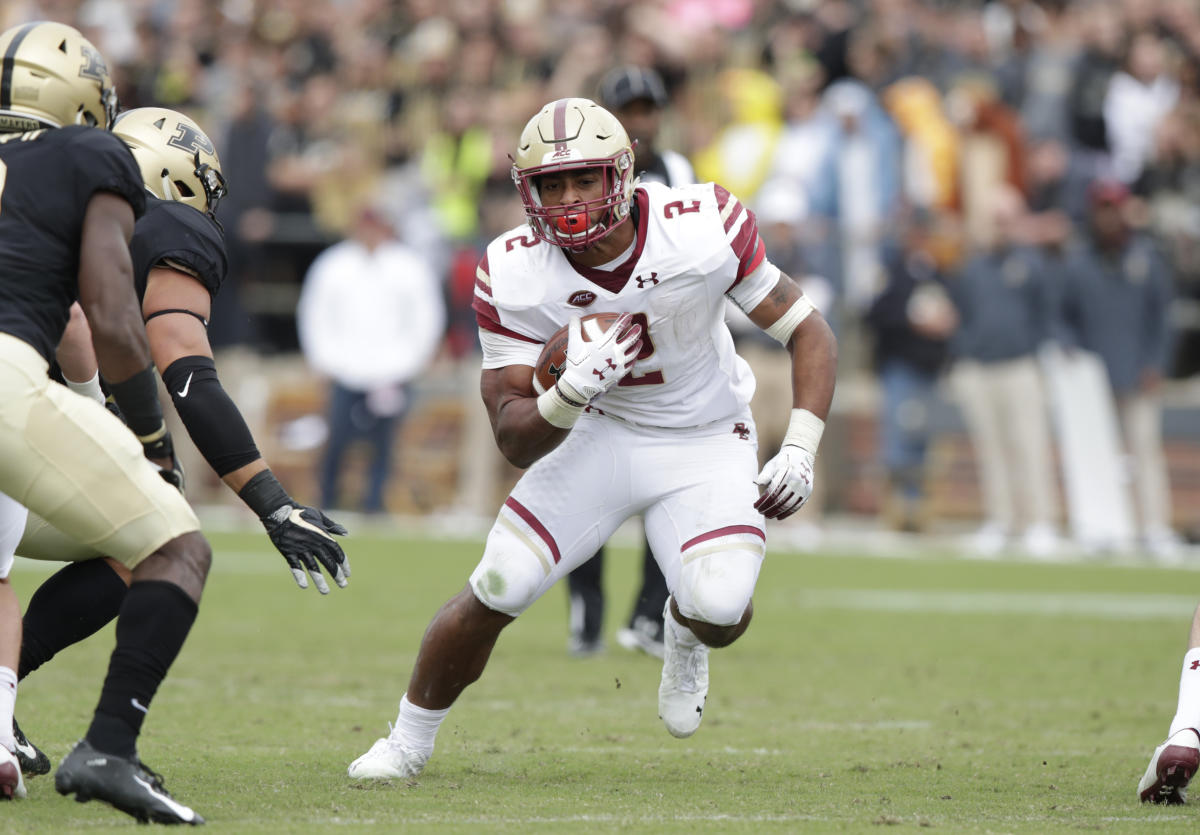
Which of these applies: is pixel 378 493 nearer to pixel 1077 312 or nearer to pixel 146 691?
pixel 1077 312

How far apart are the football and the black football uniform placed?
1.23 m

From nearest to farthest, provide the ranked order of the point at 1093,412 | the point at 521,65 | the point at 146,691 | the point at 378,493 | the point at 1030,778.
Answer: the point at 146,691
the point at 1030,778
the point at 1093,412
the point at 378,493
the point at 521,65

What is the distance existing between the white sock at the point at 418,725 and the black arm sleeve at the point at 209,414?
0.87 meters

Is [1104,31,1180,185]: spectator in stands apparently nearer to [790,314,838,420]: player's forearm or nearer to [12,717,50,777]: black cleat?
[790,314,838,420]: player's forearm

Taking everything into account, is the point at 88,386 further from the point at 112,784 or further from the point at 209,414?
the point at 112,784

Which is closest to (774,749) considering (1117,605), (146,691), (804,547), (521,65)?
(146,691)

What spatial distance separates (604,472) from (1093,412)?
8720 mm

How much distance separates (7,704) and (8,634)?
210 millimetres

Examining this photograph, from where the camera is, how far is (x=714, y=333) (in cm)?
530

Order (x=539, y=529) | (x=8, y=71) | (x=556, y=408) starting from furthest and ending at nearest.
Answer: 1. (x=539, y=529)
2. (x=556, y=408)
3. (x=8, y=71)

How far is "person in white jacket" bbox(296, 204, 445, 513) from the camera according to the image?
1397 centimetres

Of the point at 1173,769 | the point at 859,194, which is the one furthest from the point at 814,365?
the point at 859,194

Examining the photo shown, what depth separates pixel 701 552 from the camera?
509 centimetres

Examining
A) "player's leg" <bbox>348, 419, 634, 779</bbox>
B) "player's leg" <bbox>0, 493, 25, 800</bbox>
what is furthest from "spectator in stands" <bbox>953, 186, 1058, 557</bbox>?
"player's leg" <bbox>0, 493, 25, 800</bbox>
